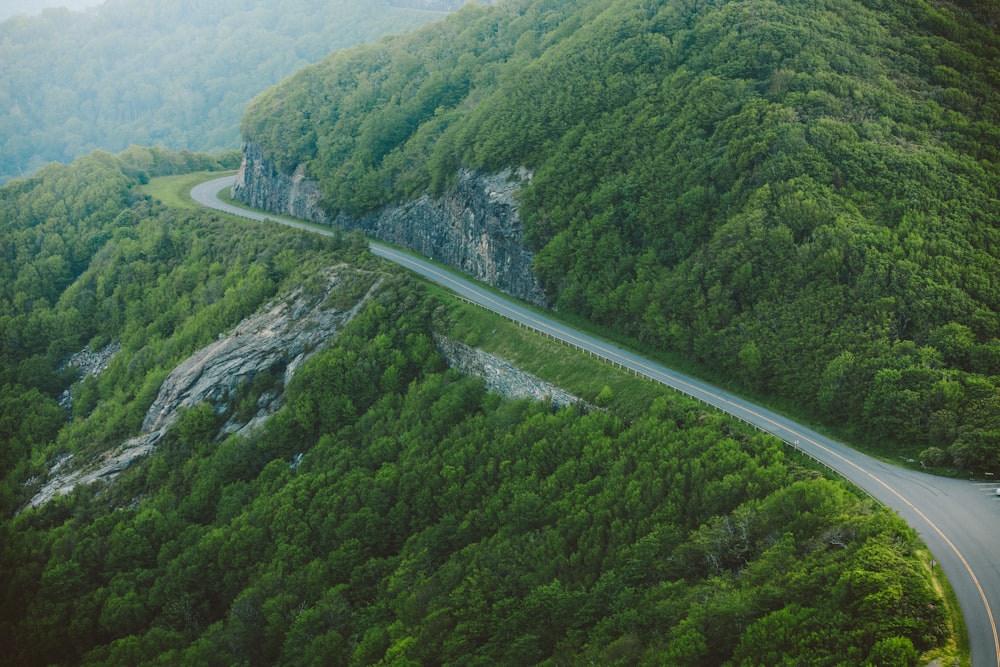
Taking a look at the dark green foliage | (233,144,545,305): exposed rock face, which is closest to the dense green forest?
(233,144,545,305): exposed rock face

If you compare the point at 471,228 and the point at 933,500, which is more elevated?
the point at 471,228

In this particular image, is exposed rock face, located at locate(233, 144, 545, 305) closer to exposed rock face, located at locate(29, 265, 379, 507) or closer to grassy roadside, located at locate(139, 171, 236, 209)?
exposed rock face, located at locate(29, 265, 379, 507)

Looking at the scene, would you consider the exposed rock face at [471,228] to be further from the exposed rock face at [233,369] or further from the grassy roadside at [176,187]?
the grassy roadside at [176,187]

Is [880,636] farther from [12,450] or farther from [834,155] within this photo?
[12,450]

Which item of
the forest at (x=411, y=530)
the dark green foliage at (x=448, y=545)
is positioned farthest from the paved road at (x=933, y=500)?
the dark green foliage at (x=448, y=545)

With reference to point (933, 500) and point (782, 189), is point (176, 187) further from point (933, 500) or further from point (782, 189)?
point (933, 500)

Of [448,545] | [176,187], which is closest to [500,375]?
[448,545]
